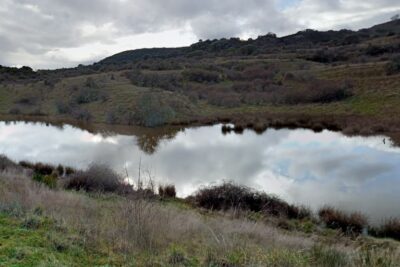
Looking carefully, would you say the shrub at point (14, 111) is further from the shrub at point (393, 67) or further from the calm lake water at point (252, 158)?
the shrub at point (393, 67)

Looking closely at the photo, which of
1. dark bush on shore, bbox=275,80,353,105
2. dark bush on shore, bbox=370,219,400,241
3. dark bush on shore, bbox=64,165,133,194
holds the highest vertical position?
dark bush on shore, bbox=275,80,353,105

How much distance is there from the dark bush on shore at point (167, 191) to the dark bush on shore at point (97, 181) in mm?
1396

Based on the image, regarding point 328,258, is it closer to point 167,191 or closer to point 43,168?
point 167,191

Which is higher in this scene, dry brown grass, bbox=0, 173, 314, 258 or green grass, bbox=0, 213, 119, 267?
green grass, bbox=0, 213, 119, 267

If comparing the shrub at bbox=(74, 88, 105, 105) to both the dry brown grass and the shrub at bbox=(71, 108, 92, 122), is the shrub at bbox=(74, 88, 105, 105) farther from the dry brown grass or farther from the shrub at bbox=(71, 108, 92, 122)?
the dry brown grass

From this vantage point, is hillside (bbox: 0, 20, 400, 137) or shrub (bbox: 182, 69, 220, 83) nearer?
hillside (bbox: 0, 20, 400, 137)

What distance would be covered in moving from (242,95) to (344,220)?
39.1m

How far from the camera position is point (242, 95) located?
50.8 meters

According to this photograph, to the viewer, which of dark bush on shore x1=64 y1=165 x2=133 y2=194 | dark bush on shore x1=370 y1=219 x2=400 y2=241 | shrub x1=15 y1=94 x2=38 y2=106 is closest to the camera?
dark bush on shore x1=370 y1=219 x2=400 y2=241

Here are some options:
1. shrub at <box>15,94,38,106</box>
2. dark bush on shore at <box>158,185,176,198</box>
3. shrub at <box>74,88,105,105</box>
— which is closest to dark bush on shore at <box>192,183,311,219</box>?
dark bush on shore at <box>158,185,176,198</box>

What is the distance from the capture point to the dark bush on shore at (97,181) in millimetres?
14544

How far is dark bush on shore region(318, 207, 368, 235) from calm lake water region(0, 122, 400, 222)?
69cm

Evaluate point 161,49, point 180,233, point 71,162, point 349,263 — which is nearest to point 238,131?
point 71,162

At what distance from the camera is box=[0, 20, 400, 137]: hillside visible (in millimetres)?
38500
